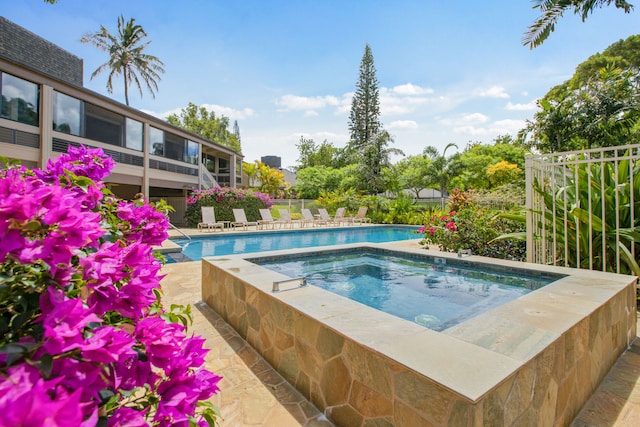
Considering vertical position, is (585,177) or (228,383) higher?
(585,177)

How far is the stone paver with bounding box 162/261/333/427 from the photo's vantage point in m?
2.38

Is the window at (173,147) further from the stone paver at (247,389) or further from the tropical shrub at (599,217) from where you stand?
the tropical shrub at (599,217)

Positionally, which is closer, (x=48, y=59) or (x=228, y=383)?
(x=228, y=383)

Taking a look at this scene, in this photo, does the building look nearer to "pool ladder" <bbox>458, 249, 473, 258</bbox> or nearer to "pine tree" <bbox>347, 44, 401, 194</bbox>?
"pool ladder" <bbox>458, 249, 473, 258</bbox>

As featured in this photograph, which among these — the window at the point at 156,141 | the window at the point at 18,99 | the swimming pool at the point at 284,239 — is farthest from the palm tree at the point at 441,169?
the window at the point at 18,99

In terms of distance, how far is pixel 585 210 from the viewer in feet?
15.3

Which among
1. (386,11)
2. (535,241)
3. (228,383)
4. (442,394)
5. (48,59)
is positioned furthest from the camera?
(48,59)

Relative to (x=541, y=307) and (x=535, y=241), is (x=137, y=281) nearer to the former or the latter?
(x=541, y=307)

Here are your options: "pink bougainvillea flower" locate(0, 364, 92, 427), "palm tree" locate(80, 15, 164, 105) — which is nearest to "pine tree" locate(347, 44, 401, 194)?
"palm tree" locate(80, 15, 164, 105)

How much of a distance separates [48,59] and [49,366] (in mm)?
26276

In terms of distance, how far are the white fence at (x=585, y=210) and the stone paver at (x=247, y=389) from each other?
14.4ft

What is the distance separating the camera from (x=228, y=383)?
285cm

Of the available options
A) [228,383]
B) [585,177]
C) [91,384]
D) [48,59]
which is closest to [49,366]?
[91,384]

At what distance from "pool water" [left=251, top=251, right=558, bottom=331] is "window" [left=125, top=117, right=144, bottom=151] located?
13.1 m
